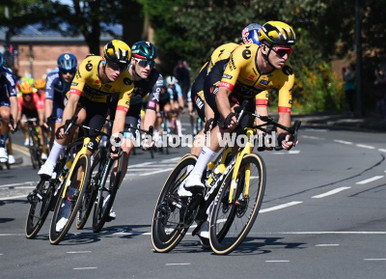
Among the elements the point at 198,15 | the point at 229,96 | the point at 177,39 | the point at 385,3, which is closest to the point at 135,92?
the point at 229,96

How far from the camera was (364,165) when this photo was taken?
730 inches

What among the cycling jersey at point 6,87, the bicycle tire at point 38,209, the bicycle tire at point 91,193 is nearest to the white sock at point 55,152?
the bicycle tire at point 38,209

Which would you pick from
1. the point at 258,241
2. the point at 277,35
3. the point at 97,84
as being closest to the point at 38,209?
the point at 97,84

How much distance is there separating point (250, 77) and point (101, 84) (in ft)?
6.92

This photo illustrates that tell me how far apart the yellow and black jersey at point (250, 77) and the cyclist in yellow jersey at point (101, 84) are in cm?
141

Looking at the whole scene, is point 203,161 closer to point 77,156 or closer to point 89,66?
point 77,156

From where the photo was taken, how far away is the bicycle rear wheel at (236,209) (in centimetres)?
837

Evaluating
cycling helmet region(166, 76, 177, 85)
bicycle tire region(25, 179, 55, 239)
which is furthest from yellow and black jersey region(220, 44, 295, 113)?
cycling helmet region(166, 76, 177, 85)

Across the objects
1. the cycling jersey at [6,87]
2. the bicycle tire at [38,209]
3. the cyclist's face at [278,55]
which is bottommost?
the bicycle tire at [38,209]

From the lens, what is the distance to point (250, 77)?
880 cm

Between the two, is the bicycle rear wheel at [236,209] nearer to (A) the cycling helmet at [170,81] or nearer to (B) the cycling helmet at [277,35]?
(B) the cycling helmet at [277,35]

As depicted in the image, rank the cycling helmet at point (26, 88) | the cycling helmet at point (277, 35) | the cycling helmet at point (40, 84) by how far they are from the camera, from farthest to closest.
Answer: the cycling helmet at point (40, 84) → the cycling helmet at point (26, 88) → the cycling helmet at point (277, 35)

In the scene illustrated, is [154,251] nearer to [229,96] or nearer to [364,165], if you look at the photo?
[229,96]

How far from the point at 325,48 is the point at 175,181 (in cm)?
2764
